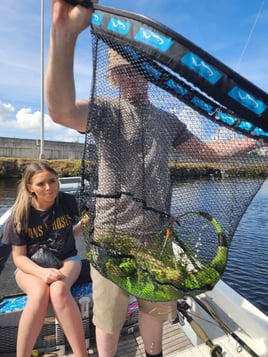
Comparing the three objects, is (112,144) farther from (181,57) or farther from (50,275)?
(50,275)

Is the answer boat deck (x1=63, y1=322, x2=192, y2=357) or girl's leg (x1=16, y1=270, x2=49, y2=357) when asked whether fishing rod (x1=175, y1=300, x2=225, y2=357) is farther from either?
girl's leg (x1=16, y1=270, x2=49, y2=357)

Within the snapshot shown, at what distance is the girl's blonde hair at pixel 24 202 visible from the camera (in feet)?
8.56

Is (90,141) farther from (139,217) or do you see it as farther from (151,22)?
(151,22)

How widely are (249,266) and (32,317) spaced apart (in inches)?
289

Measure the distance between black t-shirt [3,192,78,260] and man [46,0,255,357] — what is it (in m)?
1.02

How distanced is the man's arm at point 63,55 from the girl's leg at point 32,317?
155 centimetres

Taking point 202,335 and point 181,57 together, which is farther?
point 202,335

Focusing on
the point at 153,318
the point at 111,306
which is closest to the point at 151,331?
the point at 153,318

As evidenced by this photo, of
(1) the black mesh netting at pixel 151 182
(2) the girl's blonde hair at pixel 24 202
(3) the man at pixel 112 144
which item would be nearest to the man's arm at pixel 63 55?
(3) the man at pixel 112 144

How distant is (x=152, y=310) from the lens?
188cm

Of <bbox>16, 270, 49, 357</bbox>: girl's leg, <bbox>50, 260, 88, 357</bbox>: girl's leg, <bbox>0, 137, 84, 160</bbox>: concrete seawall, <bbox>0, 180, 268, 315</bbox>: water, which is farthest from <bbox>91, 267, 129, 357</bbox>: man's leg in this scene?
<bbox>0, 137, 84, 160</bbox>: concrete seawall

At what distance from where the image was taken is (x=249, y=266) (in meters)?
8.24

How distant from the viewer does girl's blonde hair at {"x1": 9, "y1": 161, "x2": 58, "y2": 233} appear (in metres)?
2.61

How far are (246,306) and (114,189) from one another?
1905 millimetres
